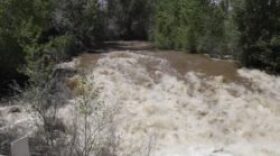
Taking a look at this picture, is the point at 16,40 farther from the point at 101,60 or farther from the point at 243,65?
the point at 243,65

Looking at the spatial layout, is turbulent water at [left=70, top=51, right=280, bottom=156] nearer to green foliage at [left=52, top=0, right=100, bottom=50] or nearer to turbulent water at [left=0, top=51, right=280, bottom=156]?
turbulent water at [left=0, top=51, right=280, bottom=156]

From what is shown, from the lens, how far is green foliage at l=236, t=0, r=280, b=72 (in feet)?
61.8

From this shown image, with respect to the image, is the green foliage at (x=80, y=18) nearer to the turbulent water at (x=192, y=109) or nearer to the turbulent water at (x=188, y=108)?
the turbulent water at (x=188, y=108)

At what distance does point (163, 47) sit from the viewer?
86.0 feet

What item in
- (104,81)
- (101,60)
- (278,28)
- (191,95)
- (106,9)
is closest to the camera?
(191,95)

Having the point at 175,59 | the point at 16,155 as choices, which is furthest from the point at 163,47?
the point at 16,155

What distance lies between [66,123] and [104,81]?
11.6 feet

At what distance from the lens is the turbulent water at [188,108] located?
13.5 metres

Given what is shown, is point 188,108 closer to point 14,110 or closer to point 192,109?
point 192,109

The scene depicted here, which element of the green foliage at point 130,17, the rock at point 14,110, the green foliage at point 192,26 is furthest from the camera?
the green foliage at point 130,17

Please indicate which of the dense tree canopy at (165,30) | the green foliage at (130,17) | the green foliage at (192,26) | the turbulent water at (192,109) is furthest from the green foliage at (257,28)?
the green foliage at (130,17)

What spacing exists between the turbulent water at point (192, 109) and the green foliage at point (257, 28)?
0.67 metres

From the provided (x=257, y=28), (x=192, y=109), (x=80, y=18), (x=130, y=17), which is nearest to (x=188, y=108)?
(x=192, y=109)

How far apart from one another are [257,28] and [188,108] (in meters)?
5.30
